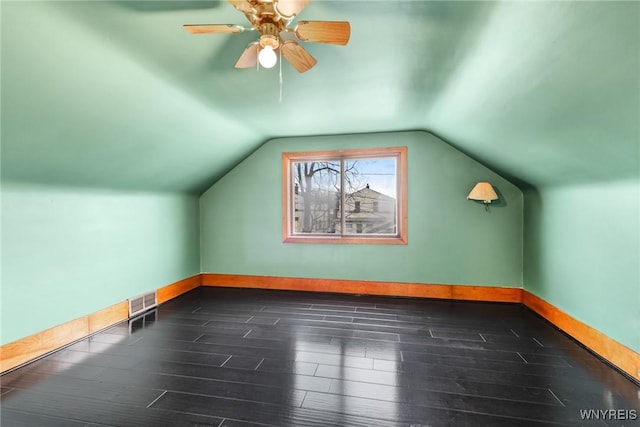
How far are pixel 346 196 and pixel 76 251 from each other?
291 centimetres

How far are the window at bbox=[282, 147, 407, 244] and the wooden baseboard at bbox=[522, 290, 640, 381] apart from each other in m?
1.56

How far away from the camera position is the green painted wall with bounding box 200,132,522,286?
3.48 metres

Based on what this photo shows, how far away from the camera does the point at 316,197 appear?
4117 mm

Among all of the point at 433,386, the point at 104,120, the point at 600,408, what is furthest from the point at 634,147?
the point at 104,120

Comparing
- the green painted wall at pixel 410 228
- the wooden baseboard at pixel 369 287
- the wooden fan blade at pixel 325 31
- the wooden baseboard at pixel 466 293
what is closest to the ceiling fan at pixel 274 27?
the wooden fan blade at pixel 325 31

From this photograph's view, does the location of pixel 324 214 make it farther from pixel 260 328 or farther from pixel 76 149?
pixel 76 149

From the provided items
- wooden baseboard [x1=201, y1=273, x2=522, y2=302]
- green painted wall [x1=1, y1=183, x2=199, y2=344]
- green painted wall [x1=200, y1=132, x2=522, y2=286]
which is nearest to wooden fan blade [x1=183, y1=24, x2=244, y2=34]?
green painted wall [x1=1, y1=183, x2=199, y2=344]

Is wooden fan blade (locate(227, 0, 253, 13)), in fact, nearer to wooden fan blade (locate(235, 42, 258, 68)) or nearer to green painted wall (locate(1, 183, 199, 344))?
wooden fan blade (locate(235, 42, 258, 68))

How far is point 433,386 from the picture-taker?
6.04 feet

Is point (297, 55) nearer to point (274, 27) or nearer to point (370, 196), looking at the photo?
point (274, 27)

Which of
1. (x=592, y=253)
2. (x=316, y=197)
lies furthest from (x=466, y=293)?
(x=316, y=197)

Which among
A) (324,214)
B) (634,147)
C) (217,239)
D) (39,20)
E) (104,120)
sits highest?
Answer: (39,20)

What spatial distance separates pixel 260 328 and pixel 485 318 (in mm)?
2217

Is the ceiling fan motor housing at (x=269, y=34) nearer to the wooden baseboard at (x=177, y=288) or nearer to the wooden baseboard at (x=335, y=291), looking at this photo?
the wooden baseboard at (x=335, y=291)
